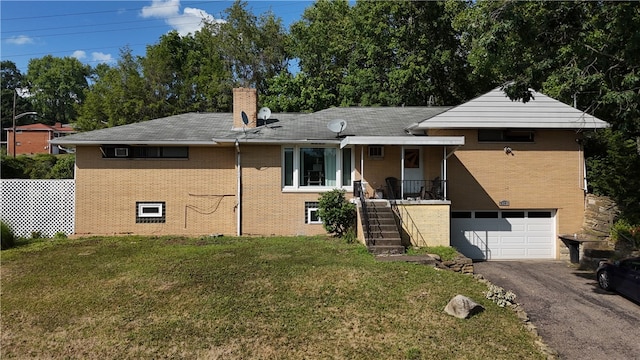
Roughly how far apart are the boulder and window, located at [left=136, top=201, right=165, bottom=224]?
Result: 11.0 metres

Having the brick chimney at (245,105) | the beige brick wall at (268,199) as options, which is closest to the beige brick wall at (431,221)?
the beige brick wall at (268,199)

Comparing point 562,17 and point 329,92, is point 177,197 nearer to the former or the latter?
point 562,17

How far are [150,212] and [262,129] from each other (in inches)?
207

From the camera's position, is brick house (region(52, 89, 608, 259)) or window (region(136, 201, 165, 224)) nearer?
brick house (region(52, 89, 608, 259))

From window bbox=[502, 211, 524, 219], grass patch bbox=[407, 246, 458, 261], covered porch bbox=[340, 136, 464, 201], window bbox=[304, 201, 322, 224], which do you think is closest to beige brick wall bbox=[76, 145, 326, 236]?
window bbox=[304, 201, 322, 224]

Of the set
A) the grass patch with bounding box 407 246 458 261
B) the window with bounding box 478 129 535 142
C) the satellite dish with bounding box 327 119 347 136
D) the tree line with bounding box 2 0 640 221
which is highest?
the tree line with bounding box 2 0 640 221

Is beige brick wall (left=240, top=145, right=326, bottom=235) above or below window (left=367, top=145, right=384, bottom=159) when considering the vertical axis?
below

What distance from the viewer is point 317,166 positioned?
1459cm

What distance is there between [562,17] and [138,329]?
39.1ft

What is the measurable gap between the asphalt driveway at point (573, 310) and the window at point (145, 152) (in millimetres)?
11454

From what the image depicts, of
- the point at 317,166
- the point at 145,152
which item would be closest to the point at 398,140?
the point at 317,166

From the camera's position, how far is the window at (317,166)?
1451 cm

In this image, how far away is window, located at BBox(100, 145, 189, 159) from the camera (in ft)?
47.2

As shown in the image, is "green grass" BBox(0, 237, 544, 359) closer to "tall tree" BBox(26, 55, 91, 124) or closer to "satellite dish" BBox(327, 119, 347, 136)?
"satellite dish" BBox(327, 119, 347, 136)
